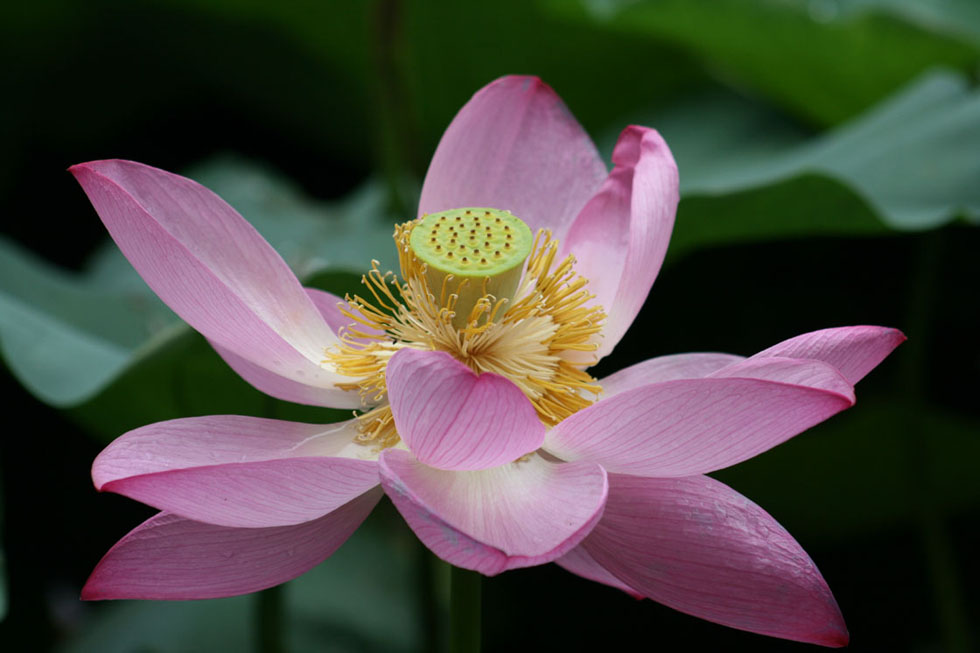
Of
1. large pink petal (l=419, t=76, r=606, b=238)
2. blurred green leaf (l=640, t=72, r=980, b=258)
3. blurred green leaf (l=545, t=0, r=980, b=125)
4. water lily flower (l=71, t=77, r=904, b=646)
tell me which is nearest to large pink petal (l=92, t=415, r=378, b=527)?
water lily flower (l=71, t=77, r=904, b=646)

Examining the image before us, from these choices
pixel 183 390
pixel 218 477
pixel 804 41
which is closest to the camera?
pixel 218 477

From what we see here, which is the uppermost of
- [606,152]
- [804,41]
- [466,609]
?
[804,41]

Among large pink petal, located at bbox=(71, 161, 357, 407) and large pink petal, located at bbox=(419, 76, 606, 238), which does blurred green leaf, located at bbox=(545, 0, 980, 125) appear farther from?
large pink petal, located at bbox=(71, 161, 357, 407)

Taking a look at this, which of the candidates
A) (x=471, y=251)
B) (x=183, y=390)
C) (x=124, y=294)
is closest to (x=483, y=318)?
(x=471, y=251)

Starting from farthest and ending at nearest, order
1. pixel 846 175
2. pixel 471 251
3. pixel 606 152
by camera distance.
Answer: pixel 606 152 < pixel 846 175 < pixel 471 251

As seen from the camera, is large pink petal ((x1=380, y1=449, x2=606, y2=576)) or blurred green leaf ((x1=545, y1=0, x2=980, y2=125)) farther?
blurred green leaf ((x1=545, y1=0, x2=980, y2=125))

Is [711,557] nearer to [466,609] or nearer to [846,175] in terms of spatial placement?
[466,609]
